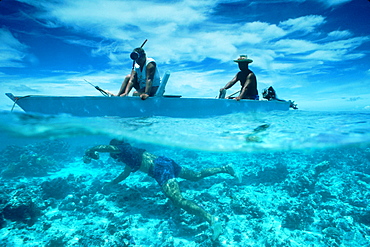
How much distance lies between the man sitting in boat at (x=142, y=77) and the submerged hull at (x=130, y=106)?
0.65 meters

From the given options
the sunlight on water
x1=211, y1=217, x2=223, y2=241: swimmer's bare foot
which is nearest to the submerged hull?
the sunlight on water

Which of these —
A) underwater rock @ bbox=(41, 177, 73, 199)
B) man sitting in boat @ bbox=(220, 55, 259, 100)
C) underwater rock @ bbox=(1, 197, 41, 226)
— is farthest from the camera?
man sitting in boat @ bbox=(220, 55, 259, 100)

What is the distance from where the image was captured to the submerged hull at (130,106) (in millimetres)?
6109

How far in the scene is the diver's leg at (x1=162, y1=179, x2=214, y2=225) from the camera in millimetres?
5364

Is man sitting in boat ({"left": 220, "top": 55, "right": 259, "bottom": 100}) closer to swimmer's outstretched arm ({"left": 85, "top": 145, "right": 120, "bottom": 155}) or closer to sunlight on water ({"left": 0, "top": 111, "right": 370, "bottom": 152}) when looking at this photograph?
sunlight on water ({"left": 0, "top": 111, "right": 370, "bottom": 152})

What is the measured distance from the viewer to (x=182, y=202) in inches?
227

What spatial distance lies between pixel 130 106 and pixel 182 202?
3893 millimetres

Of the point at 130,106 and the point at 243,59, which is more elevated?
the point at 243,59

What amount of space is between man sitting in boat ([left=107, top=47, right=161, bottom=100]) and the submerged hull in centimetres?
65

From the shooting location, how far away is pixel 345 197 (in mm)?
8320

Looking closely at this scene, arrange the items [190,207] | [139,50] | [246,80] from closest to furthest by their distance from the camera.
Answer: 1. [190,207]
2. [139,50]
3. [246,80]

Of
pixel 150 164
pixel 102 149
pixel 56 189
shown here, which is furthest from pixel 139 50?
pixel 56 189

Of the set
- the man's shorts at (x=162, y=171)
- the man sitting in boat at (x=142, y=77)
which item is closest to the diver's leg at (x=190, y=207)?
the man's shorts at (x=162, y=171)

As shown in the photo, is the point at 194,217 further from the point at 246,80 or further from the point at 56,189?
the point at 56,189
